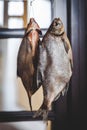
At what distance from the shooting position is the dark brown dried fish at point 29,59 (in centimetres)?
94

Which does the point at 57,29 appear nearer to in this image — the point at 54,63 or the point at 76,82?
the point at 54,63

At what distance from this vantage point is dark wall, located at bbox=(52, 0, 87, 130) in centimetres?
131

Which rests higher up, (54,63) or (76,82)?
(54,63)

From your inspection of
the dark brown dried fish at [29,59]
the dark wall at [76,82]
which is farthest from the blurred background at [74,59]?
the dark brown dried fish at [29,59]

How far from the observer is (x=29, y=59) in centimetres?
95

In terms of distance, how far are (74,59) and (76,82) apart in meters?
0.11

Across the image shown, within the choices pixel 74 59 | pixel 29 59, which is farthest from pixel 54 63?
pixel 74 59

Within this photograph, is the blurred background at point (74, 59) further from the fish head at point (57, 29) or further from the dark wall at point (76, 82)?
the fish head at point (57, 29)

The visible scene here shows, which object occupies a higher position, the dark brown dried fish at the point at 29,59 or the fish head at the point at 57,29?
the fish head at the point at 57,29

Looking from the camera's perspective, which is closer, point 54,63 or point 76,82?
point 54,63

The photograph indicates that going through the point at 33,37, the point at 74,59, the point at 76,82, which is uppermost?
the point at 33,37

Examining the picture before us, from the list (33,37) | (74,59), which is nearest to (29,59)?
(33,37)

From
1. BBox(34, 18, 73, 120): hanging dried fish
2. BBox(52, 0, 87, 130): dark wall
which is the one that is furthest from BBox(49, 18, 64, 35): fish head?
BBox(52, 0, 87, 130): dark wall

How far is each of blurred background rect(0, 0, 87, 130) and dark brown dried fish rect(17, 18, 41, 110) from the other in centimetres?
37
